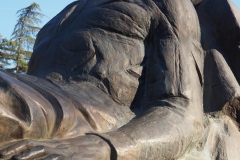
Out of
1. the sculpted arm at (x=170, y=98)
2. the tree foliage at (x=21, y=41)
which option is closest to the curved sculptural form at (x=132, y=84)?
the sculpted arm at (x=170, y=98)

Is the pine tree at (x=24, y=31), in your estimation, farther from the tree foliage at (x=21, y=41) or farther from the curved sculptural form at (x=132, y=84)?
the curved sculptural form at (x=132, y=84)

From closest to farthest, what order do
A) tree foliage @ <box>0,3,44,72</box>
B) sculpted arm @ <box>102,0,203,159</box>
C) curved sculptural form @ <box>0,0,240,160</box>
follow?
curved sculptural form @ <box>0,0,240,160</box>, sculpted arm @ <box>102,0,203,159</box>, tree foliage @ <box>0,3,44,72</box>

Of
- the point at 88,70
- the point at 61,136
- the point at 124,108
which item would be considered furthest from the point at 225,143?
the point at 61,136

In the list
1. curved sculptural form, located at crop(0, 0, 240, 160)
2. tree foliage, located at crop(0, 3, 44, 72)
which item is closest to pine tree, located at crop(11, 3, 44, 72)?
tree foliage, located at crop(0, 3, 44, 72)

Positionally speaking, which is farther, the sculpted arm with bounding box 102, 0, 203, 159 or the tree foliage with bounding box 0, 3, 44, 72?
the tree foliage with bounding box 0, 3, 44, 72

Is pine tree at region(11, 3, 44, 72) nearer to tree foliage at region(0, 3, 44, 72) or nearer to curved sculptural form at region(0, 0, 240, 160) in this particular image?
tree foliage at region(0, 3, 44, 72)

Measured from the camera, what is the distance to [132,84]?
350cm

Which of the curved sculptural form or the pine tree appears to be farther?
the pine tree

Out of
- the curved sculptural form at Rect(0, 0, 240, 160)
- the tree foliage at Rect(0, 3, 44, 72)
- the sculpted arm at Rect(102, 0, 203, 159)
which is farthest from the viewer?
the tree foliage at Rect(0, 3, 44, 72)

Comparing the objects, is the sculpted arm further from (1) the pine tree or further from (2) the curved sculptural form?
(1) the pine tree

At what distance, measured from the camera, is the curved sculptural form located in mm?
2797

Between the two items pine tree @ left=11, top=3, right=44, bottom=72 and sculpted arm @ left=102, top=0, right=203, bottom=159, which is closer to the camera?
sculpted arm @ left=102, top=0, right=203, bottom=159

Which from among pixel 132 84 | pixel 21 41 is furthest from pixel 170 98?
pixel 21 41

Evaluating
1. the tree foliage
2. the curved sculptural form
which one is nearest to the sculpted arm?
the curved sculptural form
